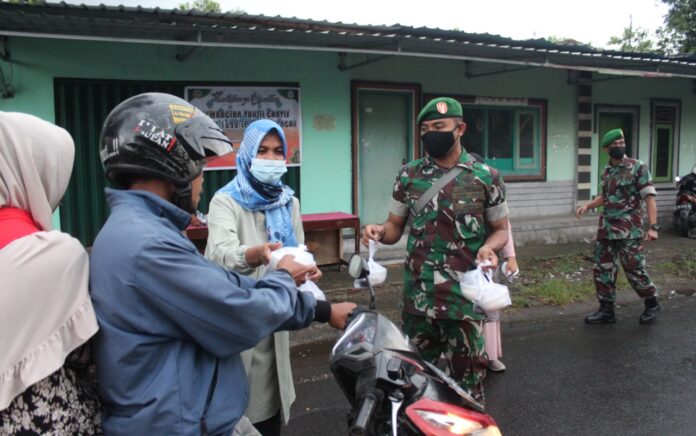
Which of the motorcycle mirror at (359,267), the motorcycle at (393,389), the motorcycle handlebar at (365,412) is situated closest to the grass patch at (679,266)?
the motorcycle mirror at (359,267)

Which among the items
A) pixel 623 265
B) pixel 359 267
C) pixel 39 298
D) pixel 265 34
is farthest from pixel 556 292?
pixel 39 298

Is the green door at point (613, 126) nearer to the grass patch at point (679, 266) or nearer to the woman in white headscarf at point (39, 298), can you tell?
the grass patch at point (679, 266)

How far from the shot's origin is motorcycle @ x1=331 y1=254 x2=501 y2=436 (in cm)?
152

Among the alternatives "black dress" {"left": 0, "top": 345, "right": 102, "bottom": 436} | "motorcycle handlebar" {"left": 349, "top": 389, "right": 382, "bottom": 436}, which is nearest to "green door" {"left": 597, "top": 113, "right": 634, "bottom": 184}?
"motorcycle handlebar" {"left": 349, "top": 389, "right": 382, "bottom": 436}

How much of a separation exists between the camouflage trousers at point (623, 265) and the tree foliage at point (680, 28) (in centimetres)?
1387

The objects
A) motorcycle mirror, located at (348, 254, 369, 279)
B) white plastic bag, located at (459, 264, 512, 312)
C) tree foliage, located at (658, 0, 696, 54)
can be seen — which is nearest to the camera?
motorcycle mirror, located at (348, 254, 369, 279)

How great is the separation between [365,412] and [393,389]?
0.16m

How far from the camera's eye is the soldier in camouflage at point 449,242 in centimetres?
280

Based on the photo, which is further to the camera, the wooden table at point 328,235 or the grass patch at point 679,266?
the grass patch at point 679,266

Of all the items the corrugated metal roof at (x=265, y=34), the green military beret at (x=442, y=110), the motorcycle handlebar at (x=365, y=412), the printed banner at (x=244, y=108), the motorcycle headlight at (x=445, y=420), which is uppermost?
the corrugated metal roof at (x=265, y=34)

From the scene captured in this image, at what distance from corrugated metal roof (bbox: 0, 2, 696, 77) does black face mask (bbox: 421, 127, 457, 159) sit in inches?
147

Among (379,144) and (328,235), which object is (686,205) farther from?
(328,235)

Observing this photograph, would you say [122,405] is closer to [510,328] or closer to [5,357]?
[5,357]

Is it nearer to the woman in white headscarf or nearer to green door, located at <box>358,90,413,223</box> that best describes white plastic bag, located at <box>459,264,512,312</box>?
the woman in white headscarf
